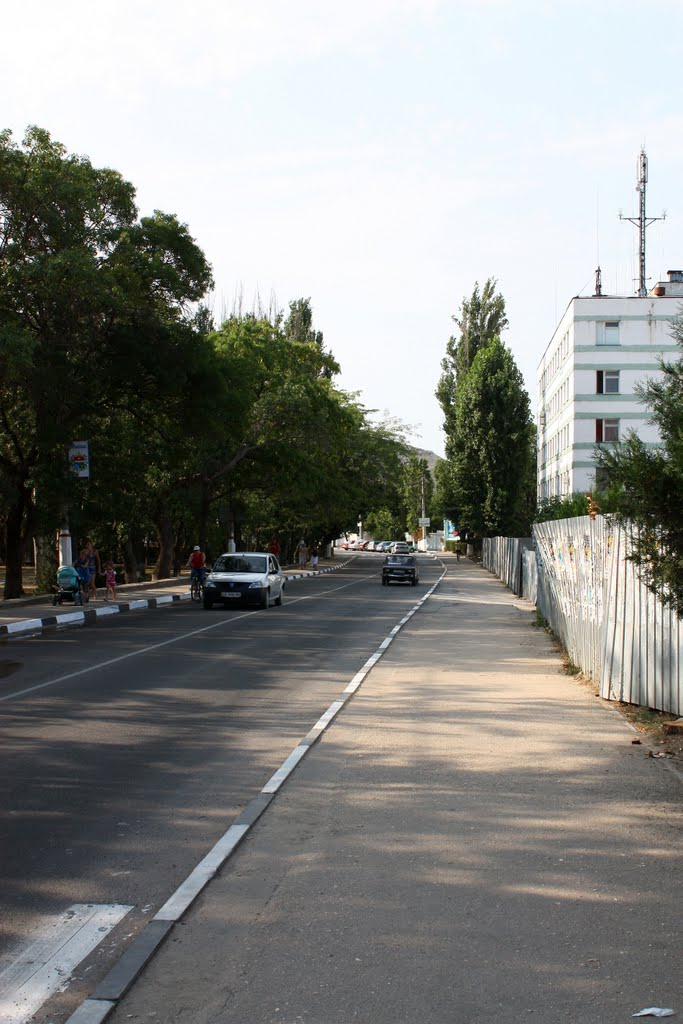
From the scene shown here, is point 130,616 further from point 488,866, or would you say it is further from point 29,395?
point 488,866

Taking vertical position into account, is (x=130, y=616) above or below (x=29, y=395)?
below

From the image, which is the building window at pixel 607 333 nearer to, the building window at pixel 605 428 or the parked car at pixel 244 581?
A: the building window at pixel 605 428

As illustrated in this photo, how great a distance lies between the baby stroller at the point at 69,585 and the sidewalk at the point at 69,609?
0.80 feet

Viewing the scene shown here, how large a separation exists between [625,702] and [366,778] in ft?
14.8

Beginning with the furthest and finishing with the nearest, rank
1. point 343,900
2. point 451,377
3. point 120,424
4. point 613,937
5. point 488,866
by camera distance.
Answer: point 451,377
point 120,424
point 488,866
point 343,900
point 613,937

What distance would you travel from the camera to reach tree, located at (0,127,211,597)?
82.3 feet

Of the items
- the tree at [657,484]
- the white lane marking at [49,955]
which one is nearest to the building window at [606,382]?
the tree at [657,484]

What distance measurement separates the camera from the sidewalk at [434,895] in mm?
4031

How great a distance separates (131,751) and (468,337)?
227 ft

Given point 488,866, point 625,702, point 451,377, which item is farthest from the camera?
point 451,377

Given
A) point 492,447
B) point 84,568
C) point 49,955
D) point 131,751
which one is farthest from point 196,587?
point 492,447

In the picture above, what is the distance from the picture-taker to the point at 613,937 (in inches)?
183

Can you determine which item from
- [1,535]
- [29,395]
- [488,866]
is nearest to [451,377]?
[1,535]

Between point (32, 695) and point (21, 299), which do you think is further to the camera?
point (21, 299)
